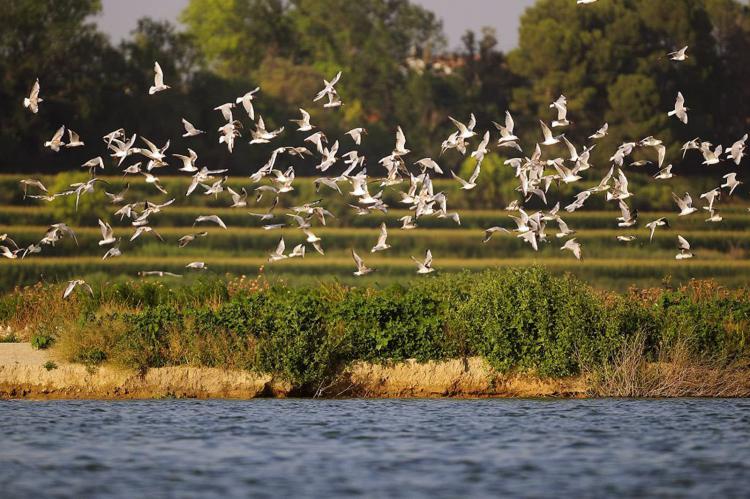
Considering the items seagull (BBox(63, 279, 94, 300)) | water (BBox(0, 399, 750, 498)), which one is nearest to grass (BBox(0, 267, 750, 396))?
water (BBox(0, 399, 750, 498))

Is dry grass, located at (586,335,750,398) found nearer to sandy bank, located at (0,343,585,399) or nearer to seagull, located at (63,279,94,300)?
sandy bank, located at (0,343,585,399)

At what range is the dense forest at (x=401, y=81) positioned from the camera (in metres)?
63.8

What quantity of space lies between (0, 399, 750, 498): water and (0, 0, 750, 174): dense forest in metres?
40.3

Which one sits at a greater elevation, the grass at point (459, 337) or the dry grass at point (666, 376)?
the grass at point (459, 337)

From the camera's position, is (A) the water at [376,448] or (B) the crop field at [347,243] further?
(B) the crop field at [347,243]

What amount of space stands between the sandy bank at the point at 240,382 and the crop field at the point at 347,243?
2843cm

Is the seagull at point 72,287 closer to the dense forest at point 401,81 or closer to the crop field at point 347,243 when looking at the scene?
the crop field at point 347,243

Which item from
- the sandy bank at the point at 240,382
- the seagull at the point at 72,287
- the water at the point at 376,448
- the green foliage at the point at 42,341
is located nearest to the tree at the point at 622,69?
the seagull at the point at 72,287

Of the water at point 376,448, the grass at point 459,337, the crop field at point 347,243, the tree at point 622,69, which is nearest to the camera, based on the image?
the water at point 376,448

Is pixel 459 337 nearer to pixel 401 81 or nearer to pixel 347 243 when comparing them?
pixel 347 243

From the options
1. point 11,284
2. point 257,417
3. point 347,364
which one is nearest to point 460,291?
point 347,364

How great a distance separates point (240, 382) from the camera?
25547 mm

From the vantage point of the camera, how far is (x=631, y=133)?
66.4m

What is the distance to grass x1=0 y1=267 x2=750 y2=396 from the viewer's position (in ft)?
83.5
